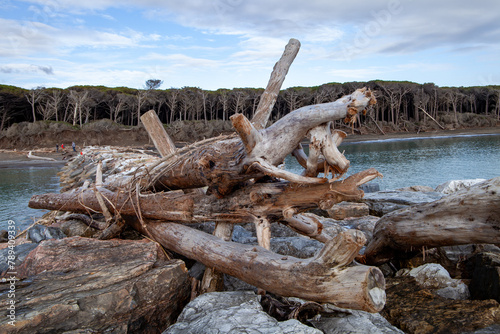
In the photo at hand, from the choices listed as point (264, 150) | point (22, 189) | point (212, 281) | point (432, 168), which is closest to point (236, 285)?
point (212, 281)

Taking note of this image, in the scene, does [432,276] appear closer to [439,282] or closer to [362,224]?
[439,282]

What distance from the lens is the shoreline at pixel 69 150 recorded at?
3538 centimetres

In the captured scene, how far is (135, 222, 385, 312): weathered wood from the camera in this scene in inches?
118

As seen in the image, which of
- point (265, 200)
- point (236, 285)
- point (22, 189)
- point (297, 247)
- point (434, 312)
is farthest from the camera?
point (22, 189)

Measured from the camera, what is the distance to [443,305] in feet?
13.6

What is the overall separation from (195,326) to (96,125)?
52188 millimetres

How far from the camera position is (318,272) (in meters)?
3.22

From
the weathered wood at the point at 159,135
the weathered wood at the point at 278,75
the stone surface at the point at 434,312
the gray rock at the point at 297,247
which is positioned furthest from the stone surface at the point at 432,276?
the weathered wood at the point at 159,135

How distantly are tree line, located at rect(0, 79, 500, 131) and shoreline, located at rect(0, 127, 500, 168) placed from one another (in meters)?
4.00

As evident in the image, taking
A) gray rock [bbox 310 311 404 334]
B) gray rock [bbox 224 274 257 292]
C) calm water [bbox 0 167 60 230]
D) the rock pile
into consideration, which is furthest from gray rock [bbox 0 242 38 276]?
calm water [bbox 0 167 60 230]

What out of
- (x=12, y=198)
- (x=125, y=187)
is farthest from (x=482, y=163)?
(x=12, y=198)

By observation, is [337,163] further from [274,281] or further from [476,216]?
[476,216]

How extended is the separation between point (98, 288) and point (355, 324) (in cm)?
256

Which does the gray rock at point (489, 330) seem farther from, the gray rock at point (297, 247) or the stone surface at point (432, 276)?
the gray rock at point (297, 247)
